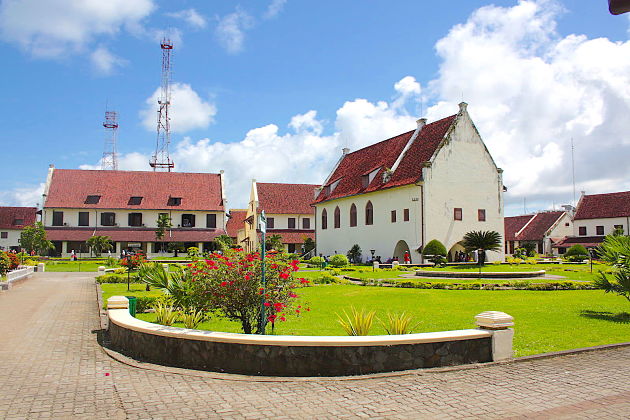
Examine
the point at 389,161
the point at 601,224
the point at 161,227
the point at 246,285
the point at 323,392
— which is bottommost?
the point at 323,392

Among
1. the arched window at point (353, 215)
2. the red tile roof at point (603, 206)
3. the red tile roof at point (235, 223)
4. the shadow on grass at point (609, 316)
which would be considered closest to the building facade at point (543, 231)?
the red tile roof at point (603, 206)

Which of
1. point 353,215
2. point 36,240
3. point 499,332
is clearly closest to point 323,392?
point 499,332

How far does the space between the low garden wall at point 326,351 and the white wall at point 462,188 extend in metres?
29.3

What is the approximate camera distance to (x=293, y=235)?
200 feet

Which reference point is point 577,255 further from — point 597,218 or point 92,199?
point 92,199

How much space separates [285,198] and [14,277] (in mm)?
38823

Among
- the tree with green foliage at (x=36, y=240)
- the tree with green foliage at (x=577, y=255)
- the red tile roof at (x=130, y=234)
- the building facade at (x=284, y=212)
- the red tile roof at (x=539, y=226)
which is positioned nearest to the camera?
the tree with green foliage at (x=577, y=255)

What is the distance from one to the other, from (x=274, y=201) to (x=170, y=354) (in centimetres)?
5427

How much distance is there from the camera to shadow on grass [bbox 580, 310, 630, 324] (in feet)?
41.2

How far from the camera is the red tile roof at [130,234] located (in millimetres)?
56034

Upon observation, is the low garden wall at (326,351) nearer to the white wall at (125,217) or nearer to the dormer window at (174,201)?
the white wall at (125,217)

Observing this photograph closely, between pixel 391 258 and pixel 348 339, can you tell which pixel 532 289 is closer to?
pixel 348 339

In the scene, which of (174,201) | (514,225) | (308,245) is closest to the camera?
(308,245)

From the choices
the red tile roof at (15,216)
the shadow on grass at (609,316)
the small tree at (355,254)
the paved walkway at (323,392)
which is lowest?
the paved walkway at (323,392)
